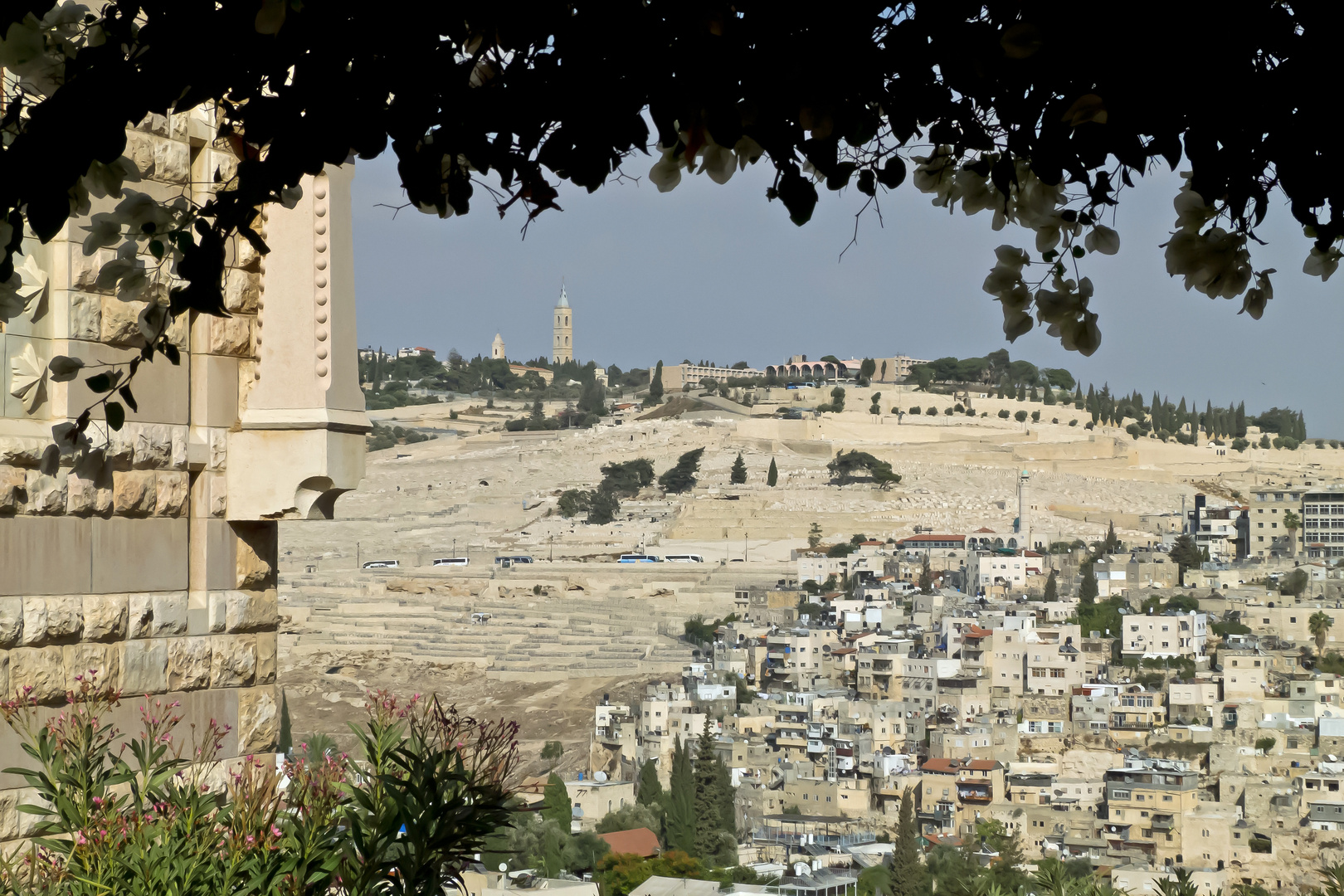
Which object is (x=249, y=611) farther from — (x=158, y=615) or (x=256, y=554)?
(x=158, y=615)

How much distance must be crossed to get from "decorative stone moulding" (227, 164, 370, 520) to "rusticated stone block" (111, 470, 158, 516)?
19 cm

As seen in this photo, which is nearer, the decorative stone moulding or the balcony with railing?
the decorative stone moulding

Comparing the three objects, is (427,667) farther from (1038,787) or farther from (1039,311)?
(1039,311)

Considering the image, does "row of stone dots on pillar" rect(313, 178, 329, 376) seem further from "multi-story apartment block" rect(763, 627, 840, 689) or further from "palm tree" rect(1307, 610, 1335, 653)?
"palm tree" rect(1307, 610, 1335, 653)

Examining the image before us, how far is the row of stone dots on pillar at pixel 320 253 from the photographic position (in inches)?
122

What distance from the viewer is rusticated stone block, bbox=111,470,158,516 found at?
9.26 feet

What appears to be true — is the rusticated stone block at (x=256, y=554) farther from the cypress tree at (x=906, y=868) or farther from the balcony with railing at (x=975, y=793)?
the balcony with railing at (x=975, y=793)

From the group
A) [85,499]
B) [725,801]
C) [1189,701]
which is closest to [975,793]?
[725,801]

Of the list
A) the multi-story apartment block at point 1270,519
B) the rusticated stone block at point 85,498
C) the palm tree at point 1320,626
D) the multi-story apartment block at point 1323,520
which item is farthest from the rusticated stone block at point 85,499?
the multi-story apartment block at point 1270,519

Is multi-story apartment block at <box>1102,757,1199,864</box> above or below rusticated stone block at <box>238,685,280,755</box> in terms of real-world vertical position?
below

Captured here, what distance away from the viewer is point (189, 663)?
2.98 meters

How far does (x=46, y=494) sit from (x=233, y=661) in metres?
0.61

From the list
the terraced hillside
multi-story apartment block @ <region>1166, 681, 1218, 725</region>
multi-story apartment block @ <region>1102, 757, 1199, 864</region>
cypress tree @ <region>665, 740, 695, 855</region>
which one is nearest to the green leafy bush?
cypress tree @ <region>665, 740, 695, 855</region>

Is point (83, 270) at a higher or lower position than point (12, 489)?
higher
